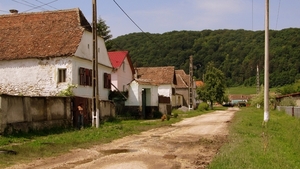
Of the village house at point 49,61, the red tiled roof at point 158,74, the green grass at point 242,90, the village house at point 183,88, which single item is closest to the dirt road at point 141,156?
the village house at point 49,61

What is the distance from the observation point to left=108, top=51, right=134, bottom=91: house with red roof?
134ft

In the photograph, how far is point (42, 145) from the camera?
47.8 feet

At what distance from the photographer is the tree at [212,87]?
71.1 m

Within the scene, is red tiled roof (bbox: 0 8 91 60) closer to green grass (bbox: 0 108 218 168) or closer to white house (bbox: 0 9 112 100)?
white house (bbox: 0 9 112 100)

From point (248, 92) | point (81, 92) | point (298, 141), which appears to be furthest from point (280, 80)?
point (298, 141)

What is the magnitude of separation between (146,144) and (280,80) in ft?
298

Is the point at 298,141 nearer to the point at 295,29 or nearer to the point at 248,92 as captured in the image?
the point at 295,29

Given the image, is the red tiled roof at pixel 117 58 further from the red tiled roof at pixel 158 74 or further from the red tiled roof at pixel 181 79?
the red tiled roof at pixel 181 79

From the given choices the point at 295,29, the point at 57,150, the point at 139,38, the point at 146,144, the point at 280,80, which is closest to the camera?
the point at 57,150

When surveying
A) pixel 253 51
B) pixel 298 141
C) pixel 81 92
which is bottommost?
pixel 298 141

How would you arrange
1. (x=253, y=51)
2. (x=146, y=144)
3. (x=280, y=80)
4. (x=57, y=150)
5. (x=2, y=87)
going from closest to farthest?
(x=57, y=150) < (x=146, y=144) < (x=2, y=87) < (x=253, y=51) < (x=280, y=80)

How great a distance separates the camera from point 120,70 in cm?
4188

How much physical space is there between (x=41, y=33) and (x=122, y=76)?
46.9ft

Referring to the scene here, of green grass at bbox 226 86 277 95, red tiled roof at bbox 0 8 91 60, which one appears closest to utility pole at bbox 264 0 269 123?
red tiled roof at bbox 0 8 91 60
